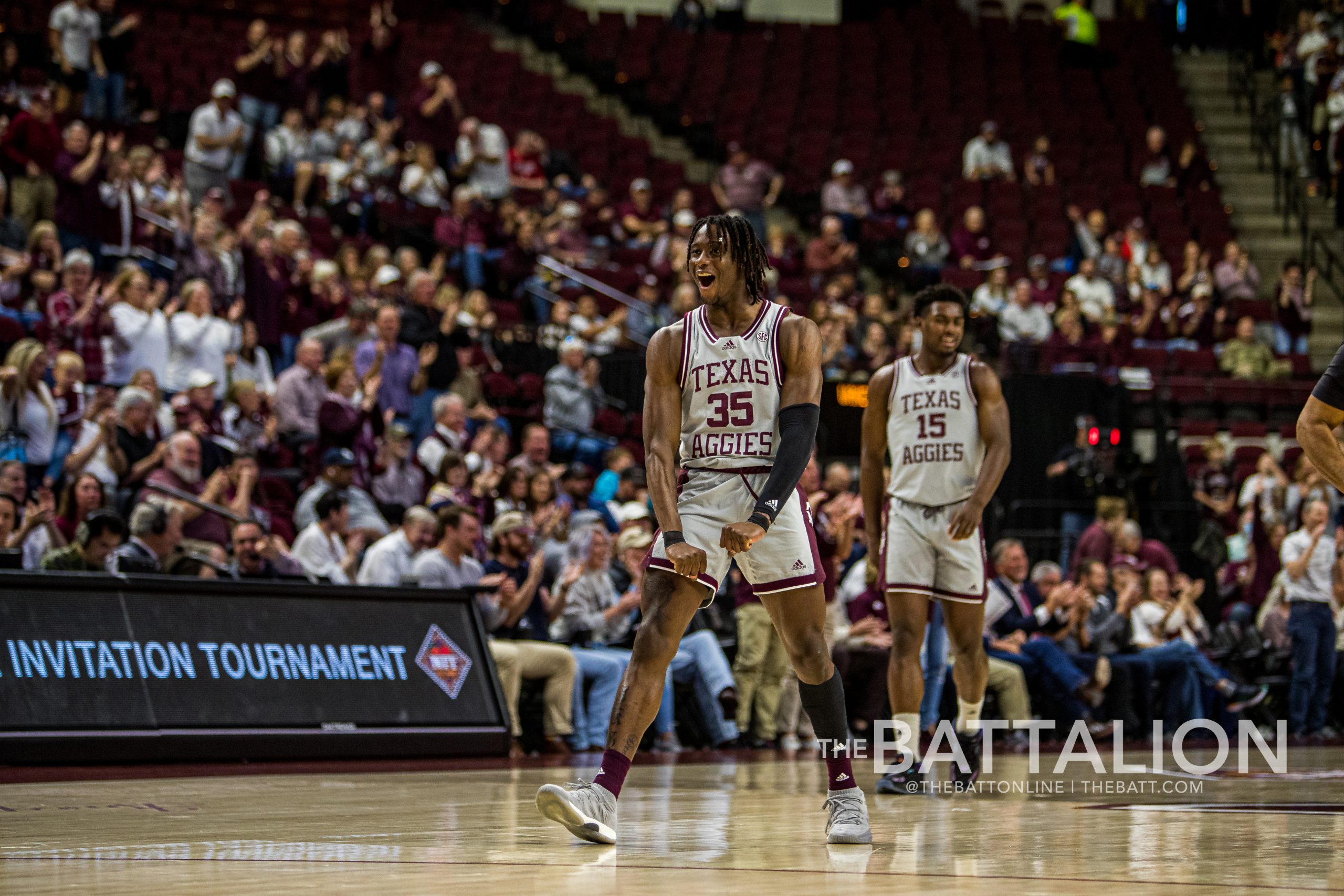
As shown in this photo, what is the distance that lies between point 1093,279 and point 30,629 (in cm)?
1485

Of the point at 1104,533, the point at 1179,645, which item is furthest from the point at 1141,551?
the point at 1179,645

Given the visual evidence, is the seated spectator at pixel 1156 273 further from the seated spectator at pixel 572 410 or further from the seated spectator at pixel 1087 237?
the seated spectator at pixel 572 410

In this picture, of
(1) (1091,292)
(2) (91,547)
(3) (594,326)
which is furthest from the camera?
(1) (1091,292)

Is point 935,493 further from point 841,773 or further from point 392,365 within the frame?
point 392,365

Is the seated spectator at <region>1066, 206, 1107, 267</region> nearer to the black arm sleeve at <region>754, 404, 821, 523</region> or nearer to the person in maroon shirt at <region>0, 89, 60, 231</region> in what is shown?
the person in maroon shirt at <region>0, 89, 60, 231</region>

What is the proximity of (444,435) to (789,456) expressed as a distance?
8.30m

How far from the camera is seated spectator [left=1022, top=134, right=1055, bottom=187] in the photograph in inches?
908

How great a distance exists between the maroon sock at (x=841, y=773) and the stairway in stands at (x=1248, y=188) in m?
16.3

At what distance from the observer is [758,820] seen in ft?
19.9

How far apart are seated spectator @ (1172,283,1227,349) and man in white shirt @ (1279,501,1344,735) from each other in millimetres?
6666

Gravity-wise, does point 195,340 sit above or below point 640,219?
below

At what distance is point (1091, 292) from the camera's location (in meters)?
20.2

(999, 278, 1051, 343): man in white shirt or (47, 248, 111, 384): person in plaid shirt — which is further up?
(999, 278, 1051, 343): man in white shirt

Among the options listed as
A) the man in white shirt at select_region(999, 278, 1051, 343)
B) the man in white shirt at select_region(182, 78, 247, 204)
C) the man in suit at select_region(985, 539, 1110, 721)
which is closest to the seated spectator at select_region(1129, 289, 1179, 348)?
the man in white shirt at select_region(999, 278, 1051, 343)
